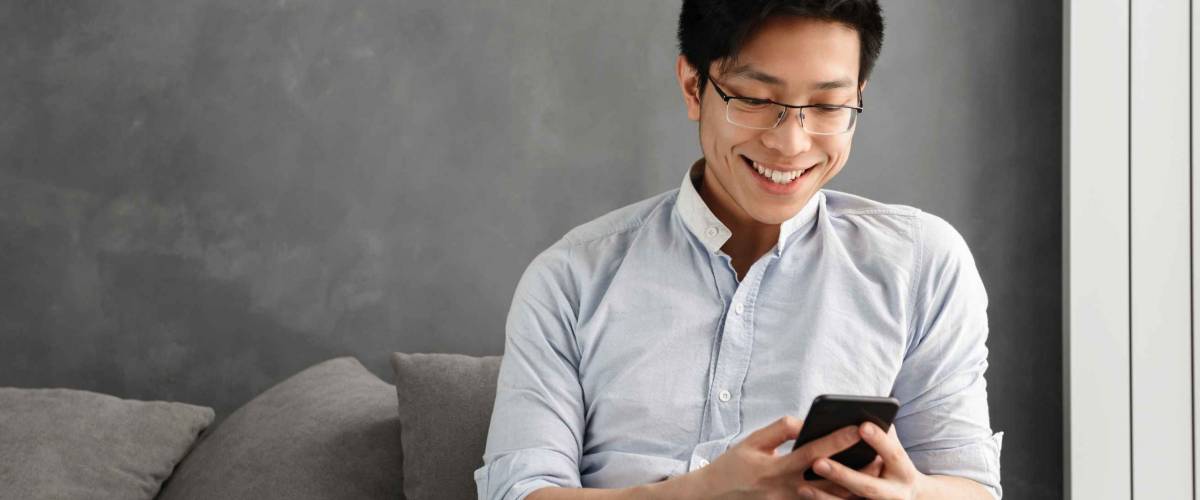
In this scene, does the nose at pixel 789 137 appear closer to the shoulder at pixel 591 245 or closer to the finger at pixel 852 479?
the shoulder at pixel 591 245

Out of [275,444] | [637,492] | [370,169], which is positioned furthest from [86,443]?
[637,492]

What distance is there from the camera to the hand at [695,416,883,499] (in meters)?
1.15

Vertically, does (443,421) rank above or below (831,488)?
below

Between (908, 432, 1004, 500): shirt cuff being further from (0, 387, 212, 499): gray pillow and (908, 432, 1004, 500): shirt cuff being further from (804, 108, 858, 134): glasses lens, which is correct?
(0, 387, 212, 499): gray pillow

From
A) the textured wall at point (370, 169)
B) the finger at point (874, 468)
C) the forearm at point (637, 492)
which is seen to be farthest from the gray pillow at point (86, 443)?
the finger at point (874, 468)

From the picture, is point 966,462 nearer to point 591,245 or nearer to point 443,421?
point 591,245

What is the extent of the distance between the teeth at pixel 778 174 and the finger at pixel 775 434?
0.34m

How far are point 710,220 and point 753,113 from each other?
0.62 ft

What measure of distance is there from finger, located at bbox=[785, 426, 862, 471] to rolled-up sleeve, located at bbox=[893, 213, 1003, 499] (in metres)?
0.29

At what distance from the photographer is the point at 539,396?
1.44 metres

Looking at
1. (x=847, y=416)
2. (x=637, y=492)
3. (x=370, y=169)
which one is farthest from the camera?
(x=370, y=169)
